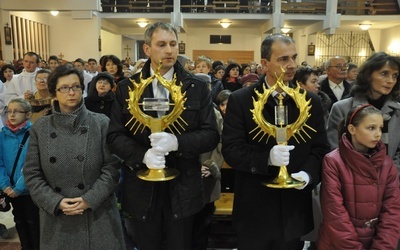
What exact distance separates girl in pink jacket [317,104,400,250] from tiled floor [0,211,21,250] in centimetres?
264

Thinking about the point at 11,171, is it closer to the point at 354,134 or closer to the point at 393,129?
the point at 354,134

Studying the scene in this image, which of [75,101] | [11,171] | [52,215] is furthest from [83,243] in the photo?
[11,171]

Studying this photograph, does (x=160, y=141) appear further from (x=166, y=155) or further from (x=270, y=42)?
(x=270, y=42)

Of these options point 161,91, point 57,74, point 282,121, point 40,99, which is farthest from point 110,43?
point 282,121

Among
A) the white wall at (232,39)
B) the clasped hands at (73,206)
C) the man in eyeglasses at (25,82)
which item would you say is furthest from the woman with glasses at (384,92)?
the white wall at (232,39)

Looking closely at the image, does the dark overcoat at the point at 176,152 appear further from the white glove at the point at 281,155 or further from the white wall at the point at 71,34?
Answer: the white wall at the point at 71,34

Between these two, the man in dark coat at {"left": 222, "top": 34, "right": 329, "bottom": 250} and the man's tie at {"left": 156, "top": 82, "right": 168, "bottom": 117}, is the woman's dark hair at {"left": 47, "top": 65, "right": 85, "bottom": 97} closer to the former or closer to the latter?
the man's tie at {"left": 156, "top": 82, "right": 168, "bottom": 117}

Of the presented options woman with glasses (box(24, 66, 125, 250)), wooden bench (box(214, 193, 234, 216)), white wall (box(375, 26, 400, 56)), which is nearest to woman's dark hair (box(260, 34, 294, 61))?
woman with glasses (box(24, 66, 125, 250))

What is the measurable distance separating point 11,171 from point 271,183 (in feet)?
6.81

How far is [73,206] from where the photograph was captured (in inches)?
80.7

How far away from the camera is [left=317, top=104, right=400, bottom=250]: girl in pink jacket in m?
1.98

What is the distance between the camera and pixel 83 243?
7.06 ft

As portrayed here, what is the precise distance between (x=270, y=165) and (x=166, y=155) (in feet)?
1.77

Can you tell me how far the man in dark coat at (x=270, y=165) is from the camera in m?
1.92
